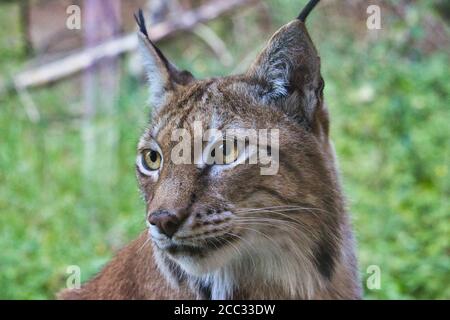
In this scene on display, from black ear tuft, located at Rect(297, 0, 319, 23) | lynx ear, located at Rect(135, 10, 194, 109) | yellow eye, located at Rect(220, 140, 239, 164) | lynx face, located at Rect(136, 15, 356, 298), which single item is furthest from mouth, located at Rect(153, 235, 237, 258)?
black ear tuft, located at Rect(297, 0, 319, 23)

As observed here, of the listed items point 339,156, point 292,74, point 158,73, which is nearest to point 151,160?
point 158,73

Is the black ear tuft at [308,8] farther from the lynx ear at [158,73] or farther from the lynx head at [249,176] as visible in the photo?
the lynx ear at [158,73]

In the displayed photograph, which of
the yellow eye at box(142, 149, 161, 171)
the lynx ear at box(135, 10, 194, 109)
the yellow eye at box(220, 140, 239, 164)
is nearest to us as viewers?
the yellow eye at box(220, 140, 239, 164)

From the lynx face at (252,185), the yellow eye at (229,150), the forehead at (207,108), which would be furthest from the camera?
the forehead at (207,108)

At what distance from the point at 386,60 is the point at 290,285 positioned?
5.64 m

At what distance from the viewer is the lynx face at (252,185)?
11.1 ft

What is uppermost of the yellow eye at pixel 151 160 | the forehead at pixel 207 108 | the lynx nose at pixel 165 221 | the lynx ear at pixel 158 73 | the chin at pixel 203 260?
the lynx ear at pixel 158 73

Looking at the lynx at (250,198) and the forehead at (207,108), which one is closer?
the lynx at (250,198)

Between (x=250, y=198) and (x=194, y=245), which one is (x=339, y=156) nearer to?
(x=250, y=198)

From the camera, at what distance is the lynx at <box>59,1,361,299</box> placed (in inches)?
133

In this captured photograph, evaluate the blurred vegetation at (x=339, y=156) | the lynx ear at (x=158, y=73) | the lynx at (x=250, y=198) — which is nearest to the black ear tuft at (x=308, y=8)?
the lynx at (x=250, y=198)

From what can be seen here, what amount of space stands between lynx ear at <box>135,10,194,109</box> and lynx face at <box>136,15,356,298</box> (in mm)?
49

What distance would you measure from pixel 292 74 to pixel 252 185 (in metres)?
0.56

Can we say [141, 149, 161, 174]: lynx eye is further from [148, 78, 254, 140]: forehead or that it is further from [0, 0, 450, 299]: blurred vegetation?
[0, 0, 450, 299]: blurred vegetation
